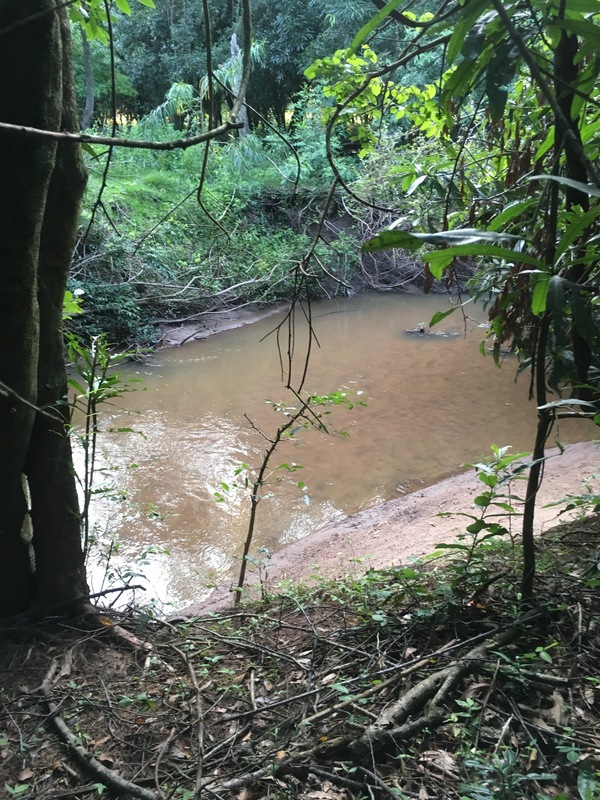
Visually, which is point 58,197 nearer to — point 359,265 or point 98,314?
point 98,314

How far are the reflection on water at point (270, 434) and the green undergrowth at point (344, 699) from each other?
3.73ft

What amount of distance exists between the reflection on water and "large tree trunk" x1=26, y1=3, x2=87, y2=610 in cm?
77

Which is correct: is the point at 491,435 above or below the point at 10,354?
below

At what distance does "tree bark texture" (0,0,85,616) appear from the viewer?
4.93ft

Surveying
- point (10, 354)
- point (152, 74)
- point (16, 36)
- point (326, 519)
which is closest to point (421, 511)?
point (326, 519)

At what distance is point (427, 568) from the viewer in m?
2.53

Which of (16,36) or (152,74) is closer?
(16,36)

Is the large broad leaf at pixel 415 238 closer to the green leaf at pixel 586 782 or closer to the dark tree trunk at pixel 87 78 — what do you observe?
the green leaf at pixel 586 782

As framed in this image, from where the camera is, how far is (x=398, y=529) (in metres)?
4.01

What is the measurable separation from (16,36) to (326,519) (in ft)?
12.0

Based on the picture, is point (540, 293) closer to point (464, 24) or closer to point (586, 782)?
point (464, 24)

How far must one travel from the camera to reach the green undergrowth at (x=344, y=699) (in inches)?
47.4

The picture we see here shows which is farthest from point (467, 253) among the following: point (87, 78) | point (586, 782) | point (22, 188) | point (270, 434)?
point (87, 78)

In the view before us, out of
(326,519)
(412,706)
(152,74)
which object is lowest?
(326,519)
